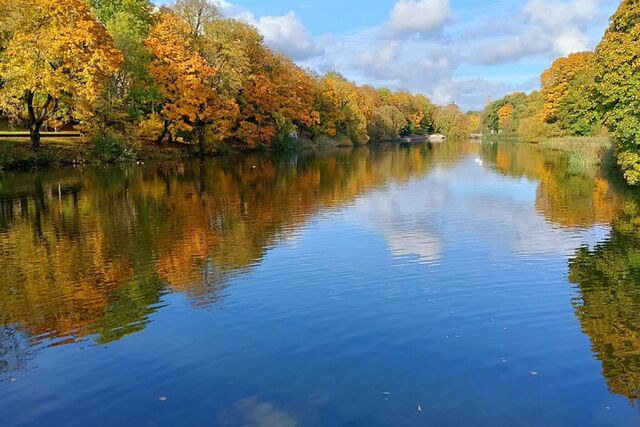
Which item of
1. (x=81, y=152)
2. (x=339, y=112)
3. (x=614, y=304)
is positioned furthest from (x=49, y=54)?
(x=339, y=112)

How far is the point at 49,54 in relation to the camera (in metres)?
37.0

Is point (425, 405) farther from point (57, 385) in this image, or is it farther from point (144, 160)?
point (144, 160)

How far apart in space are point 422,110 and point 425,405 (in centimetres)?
16430

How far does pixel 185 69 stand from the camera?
50.5 meters

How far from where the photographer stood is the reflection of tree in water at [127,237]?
1104 cm

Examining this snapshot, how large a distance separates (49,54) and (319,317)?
34388mm

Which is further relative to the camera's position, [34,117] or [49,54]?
[34,117]

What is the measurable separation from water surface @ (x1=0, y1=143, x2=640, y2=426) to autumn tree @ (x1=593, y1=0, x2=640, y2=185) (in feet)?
19.3

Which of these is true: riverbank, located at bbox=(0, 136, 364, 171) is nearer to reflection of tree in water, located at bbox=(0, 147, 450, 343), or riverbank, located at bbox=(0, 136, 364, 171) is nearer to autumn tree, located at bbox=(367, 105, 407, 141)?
reflection of tree in water, located at bbox=(0, 147, 450, 343)

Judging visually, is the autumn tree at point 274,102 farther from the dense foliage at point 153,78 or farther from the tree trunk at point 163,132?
the tree trunk at point 163,132

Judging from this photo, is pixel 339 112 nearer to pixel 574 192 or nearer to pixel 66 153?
pixel 66 153

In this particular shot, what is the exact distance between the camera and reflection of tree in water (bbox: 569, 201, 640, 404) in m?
8.30

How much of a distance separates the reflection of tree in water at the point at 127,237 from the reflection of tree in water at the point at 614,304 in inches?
286

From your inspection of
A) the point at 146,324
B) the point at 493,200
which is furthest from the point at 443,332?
the point at 493,200
